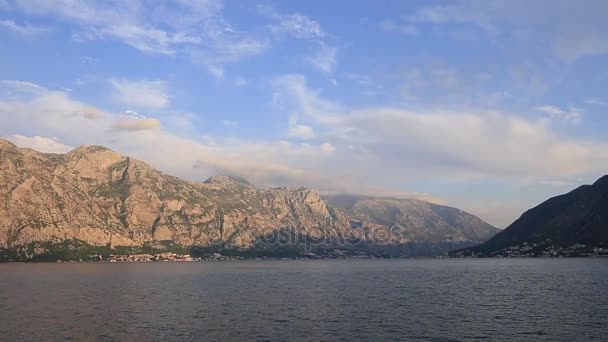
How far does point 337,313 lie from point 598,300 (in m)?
61.5

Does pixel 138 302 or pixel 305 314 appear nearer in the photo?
pixel 305 314

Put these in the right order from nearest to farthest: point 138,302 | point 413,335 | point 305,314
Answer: point 413,335
point 305,314
point 138,302

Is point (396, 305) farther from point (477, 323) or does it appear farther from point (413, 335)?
point (413, 335)

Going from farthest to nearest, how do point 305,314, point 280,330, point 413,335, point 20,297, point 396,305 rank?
1. point 20,297
2. point 396,305
3. point 305,314
4. point 280,330
5. point 413,335

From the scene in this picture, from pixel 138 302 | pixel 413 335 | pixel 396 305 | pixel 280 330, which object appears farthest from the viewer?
pixel 138 302

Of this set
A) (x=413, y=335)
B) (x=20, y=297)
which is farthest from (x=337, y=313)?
(x=20, y=297)

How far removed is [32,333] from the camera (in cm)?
7612

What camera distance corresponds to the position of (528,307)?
332 ft

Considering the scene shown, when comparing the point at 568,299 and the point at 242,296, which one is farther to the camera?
the point at 242,296

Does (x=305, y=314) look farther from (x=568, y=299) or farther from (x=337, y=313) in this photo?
(x=568, y=299)

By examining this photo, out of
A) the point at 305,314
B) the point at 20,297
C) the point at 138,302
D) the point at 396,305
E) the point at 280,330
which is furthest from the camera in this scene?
the point at 20,297

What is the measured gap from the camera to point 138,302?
119812 mm

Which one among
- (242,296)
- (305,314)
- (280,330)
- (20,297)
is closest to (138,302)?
(242,296)

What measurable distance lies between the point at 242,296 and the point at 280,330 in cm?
5699
